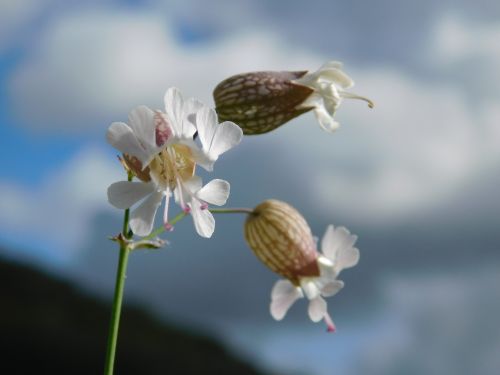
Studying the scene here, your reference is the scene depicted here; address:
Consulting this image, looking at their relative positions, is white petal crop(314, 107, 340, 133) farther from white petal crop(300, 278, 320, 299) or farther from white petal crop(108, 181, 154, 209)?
white petal crop(108, 181, 154, 209)

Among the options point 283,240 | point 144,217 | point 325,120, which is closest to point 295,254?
point 283,240

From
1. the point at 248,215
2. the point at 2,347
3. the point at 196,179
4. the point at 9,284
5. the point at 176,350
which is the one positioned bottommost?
the point at 196,179

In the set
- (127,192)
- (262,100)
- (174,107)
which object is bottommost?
(127,192)

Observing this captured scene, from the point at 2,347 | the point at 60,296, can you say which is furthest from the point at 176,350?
the point at 2,347

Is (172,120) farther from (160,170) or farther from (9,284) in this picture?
(9,284)

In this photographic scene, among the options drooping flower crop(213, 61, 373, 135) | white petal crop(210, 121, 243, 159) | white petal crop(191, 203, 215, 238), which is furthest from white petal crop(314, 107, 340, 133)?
white petal crop(191, 203, 215, 238)

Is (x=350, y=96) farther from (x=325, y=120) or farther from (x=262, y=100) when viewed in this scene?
(x=262, y=100)
